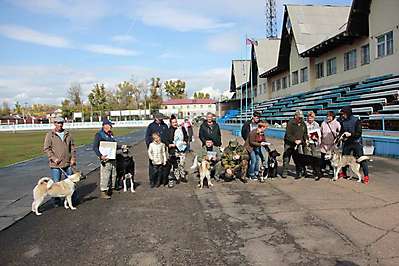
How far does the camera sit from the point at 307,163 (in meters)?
10.7

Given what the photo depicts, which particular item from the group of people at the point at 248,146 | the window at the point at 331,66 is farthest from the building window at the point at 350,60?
the group of people at the point at 248,146

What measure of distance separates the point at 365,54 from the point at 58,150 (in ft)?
76.0

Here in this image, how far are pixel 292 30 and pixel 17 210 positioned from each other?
109ft

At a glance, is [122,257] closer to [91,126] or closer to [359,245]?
[359,245]

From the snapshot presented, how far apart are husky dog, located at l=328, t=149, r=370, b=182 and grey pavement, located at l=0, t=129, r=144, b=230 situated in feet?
24.4

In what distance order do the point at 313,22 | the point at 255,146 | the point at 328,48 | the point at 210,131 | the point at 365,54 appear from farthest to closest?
the point at 313,22
the point at 328,48
the point at 365,54
the point at 210,131
the point at 255,146

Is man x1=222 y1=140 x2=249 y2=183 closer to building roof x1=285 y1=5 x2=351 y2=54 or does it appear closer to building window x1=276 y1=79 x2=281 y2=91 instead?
building roof x1=285 y1=5 x2=351 y2=54

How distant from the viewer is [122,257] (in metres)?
5.07

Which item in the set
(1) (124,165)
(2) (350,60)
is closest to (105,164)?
(1) (124,165)

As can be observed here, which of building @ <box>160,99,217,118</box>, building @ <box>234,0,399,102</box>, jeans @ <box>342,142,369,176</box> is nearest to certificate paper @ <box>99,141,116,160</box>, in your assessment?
jeans @ <box>342,142,369,176</box>

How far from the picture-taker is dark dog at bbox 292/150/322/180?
34.4ft

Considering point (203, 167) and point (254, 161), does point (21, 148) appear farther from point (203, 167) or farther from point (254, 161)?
point (254, 161)

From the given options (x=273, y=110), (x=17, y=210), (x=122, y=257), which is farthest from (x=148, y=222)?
(x=273, y=110)

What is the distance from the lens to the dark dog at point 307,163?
34.4ft
